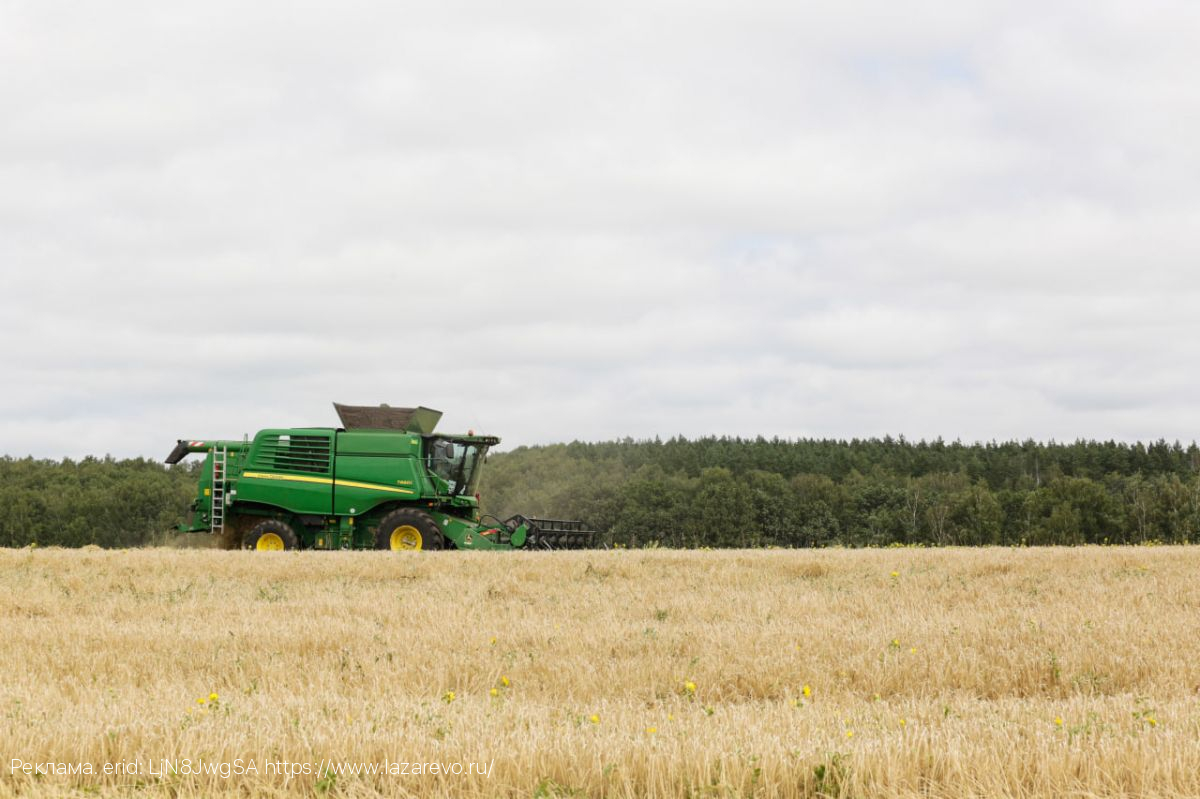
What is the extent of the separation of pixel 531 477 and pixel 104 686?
61.5 metres

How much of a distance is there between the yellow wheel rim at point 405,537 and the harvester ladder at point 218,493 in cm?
444

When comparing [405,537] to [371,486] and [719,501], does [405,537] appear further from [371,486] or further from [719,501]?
[719,501]

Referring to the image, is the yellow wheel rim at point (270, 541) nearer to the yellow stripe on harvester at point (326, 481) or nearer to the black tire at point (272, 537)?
the black tire at point (272, 537)

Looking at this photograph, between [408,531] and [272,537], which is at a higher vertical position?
[408,531]

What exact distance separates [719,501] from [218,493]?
52.3 metres

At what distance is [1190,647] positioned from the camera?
9594 mm

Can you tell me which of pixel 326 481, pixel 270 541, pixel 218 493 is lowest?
pixel 270 541

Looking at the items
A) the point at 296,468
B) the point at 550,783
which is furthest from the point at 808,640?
the point at 296,468

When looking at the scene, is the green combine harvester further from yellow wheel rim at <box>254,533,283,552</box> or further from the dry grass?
the dry grass

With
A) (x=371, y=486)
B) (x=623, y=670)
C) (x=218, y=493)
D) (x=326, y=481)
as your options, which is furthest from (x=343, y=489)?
(x=623, y=670)

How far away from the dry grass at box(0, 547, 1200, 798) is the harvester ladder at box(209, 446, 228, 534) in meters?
7.62

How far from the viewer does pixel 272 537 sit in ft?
82.5

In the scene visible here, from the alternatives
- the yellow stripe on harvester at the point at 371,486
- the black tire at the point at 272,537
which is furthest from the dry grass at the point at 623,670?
the yellow stripe on harvester at the point at 371,486

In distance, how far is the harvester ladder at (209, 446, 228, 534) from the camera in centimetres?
2595
